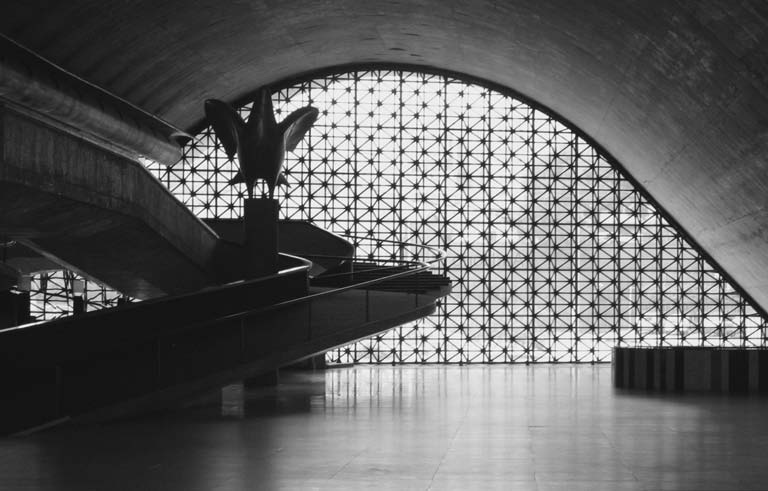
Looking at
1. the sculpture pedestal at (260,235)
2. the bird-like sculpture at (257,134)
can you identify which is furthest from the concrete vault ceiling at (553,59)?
the sculpture pedestal at (260,235)

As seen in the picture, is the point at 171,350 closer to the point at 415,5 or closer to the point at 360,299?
the point at 360,299

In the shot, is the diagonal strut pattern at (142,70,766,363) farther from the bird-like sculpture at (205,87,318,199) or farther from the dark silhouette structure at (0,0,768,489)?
the bird-like sculpture at (205,87,318,199)

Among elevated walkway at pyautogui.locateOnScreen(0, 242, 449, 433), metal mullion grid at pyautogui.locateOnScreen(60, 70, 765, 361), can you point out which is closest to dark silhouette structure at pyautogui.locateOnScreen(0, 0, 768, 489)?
elevated walkway at pyautogui.locateOnScreen(0, 242, 449, 433)

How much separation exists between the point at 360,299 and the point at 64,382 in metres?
9.45

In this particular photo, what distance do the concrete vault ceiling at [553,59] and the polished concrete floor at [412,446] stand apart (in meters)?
5.81

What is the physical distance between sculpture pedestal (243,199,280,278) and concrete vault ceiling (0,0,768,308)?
18.0ft

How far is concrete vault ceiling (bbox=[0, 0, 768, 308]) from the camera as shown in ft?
55.8

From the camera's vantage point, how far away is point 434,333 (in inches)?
1192

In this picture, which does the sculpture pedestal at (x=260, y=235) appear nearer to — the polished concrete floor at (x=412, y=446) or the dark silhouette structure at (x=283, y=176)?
the dark silhouette structure at (x=283, y=176)

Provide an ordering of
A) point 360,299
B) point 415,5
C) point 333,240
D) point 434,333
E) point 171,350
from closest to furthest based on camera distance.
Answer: point 171,350, point 360,299, point 415,5, point 333,240, point 434,333

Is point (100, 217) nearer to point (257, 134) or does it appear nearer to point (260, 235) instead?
point (260, 235)

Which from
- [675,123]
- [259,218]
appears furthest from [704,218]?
[259,218]

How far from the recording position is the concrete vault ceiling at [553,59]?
17016mm

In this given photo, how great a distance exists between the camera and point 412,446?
9.70m
